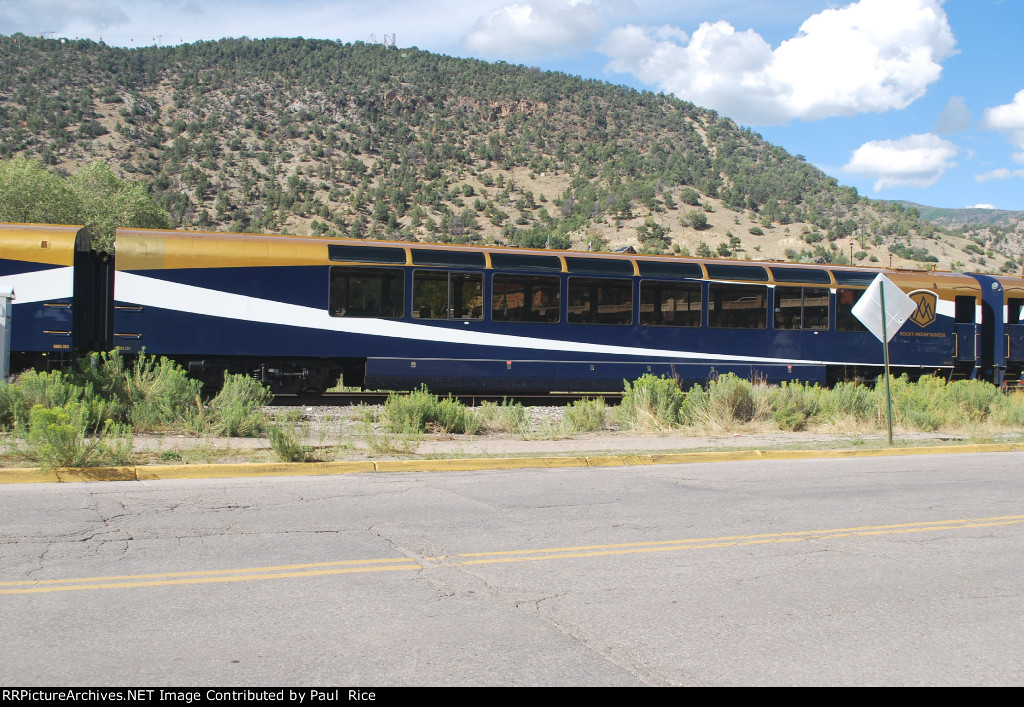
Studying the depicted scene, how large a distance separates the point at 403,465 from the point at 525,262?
8759 millimetres

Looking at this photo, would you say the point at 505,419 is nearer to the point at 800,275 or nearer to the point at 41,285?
the point at 41,285

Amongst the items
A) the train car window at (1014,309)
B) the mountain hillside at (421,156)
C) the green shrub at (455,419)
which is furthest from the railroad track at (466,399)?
the mountain hillside at (421,156)

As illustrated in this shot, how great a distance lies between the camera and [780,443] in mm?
13617

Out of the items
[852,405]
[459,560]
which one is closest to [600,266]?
[852,405]

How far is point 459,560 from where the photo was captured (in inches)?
241

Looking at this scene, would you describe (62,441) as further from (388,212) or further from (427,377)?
(388,212)

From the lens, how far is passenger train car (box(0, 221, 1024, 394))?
16.4m

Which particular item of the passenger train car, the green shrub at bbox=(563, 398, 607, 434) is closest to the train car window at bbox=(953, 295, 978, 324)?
the passenger train car

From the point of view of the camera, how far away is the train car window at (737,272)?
19639 millimetres

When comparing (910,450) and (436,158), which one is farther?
(436,158)

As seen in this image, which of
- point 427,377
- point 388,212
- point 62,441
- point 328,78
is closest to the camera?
point 62,441
